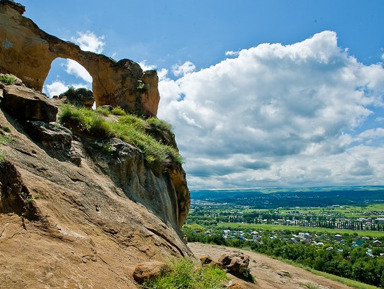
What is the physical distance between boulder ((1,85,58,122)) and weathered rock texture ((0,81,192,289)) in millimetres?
60

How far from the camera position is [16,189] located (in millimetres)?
5555

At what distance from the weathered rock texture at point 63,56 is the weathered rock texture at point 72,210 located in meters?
11.1

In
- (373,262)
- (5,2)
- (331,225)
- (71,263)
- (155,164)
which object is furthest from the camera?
(331,225)

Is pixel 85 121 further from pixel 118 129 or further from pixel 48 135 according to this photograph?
pixel 48 135

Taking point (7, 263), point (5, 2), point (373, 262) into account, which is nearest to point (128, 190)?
point (7, 263)

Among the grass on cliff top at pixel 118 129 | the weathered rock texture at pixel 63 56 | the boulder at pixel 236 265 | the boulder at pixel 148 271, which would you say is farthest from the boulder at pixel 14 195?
the weathered rock texture at pixel 63 56

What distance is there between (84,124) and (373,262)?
55974 mm

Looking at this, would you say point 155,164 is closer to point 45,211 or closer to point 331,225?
point 45,211

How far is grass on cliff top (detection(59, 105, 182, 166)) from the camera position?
36.3 ft

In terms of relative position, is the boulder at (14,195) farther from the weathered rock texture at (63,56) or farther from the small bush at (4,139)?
the weathered rock texture at (63,56)

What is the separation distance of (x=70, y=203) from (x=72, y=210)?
0.81 feet

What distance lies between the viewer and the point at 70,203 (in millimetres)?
7207

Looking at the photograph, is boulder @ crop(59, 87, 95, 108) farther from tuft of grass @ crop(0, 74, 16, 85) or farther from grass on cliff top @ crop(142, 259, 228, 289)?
grass on cliff top @ crop(142, 259, 228, 289)

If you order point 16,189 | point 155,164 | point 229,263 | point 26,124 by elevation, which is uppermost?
point 26,124
